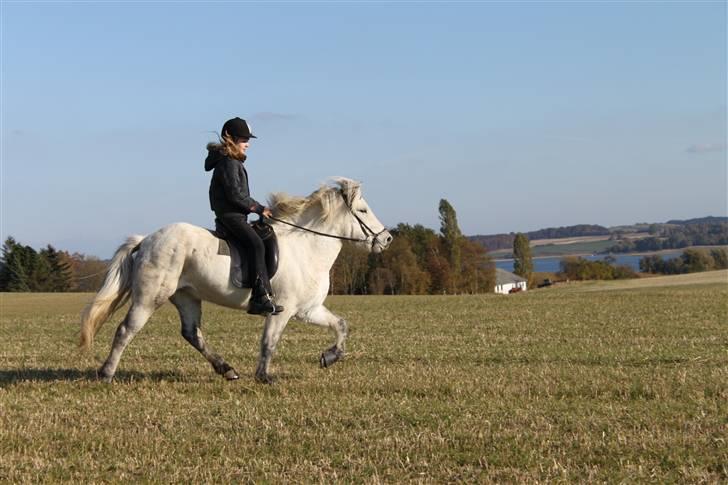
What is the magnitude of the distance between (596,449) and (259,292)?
5019 millimetres

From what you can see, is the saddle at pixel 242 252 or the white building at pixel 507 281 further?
the white building at pixel 507 281

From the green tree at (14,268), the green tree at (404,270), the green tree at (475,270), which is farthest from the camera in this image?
the green tree at (475,270)

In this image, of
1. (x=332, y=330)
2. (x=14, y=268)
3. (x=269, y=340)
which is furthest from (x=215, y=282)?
(x=14, y=268)

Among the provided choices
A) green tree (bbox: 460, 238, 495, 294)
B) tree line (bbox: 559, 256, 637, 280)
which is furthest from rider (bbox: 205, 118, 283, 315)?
tree line (bbox: 559, 256, 637, 280)

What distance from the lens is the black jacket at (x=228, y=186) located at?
33.9ft

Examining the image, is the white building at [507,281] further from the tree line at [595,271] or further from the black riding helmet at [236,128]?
the black riding helmet at [236,128]

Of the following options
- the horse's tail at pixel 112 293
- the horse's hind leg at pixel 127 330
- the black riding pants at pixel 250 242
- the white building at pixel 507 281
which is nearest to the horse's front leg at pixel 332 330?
the black riding pants at pixel 250 242

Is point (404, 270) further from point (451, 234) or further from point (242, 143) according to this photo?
point (242, 143)

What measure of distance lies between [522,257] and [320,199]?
121 m

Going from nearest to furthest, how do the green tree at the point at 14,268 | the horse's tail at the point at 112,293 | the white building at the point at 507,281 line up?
the horse's tail at the point at 112,293 < the green tree at the point at 14,268 < the white building at the point at 507,281

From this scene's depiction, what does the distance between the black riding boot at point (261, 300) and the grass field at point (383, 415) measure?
953mm

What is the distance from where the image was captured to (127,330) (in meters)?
10.5

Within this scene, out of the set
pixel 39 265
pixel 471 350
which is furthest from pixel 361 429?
pixel 39 265

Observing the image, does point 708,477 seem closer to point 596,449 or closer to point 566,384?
point 596,449
